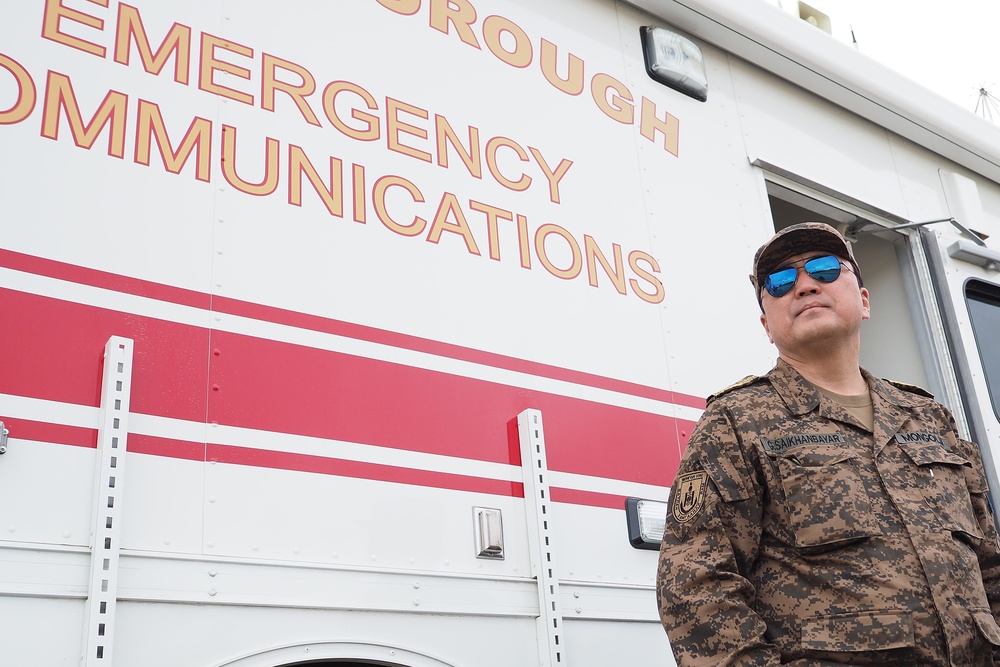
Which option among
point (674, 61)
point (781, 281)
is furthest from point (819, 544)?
point (674, 61)

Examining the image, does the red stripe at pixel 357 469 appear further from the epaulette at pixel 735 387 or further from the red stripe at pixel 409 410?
the epaulette at pixel 735 387

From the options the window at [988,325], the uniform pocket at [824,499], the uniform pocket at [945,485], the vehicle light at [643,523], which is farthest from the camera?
the window at [988,325]

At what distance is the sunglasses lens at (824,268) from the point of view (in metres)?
2.24

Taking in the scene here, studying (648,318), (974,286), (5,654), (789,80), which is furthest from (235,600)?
(974,286)

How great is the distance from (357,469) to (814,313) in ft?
3.41

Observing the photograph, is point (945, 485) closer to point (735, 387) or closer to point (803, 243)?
point (735, 387)

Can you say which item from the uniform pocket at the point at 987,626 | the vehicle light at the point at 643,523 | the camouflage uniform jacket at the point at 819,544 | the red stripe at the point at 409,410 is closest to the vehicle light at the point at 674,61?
the red stripe at the point at 409,410

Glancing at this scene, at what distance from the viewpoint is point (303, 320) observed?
235 cm

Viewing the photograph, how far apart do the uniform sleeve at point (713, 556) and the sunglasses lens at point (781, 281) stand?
330 mm

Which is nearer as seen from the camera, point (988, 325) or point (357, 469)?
point (357, 469)

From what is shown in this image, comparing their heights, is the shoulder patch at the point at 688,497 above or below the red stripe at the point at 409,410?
below

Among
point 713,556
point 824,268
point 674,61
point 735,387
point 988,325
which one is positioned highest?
point 674,61

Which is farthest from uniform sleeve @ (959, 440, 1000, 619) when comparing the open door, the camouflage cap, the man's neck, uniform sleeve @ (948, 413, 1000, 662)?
the open door

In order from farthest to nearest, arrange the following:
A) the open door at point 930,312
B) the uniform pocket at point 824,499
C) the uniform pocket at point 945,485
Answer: the open door at point 930,312 < the uniform pocket at point 945,485 < the uniform pocket at point 824,499
